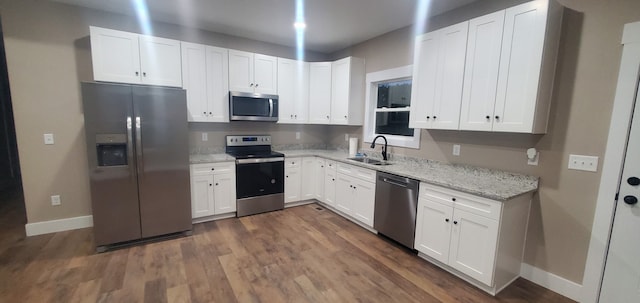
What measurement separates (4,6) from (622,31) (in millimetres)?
5721

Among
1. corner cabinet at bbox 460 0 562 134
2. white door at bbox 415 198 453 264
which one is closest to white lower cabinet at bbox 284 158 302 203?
white door at bbox 415 198 453 264

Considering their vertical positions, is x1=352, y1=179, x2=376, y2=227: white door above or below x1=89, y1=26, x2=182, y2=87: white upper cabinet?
below

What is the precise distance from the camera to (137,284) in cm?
219

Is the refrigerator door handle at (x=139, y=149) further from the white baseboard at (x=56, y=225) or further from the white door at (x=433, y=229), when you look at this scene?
the white door at (x=433, y=229)

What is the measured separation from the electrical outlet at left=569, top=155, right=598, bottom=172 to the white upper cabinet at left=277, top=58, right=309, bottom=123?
3.35 m

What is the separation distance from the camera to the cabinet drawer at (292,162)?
4042 millimetres

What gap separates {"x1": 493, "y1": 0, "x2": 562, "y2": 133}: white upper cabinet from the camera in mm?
1992

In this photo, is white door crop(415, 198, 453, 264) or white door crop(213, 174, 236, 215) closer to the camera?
white door crop(415, 198, 453, 264)

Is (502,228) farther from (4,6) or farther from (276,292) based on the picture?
(4,6)

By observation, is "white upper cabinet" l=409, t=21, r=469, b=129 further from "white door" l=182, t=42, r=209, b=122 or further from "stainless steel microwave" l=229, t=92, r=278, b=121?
"white door" l=182, t=42, r=209, b=122

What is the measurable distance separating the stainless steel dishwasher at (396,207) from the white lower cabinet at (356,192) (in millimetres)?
113

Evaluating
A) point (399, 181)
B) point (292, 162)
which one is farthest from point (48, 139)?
point (399, 181)

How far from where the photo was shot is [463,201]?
2.24 m

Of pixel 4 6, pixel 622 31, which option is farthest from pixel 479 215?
pixel 4 6
